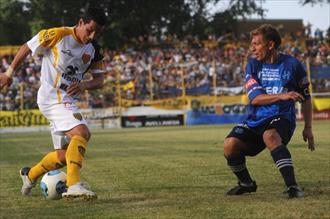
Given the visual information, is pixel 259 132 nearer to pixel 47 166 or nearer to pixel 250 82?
pixel 250 82

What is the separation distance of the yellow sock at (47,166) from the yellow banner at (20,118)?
23.8m

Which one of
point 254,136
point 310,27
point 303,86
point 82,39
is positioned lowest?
point 254,136

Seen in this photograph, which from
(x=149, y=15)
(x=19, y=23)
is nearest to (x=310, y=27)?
(x=149, y=15)

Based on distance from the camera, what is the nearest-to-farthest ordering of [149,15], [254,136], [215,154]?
[254,136]
[215,154]
[149,15]

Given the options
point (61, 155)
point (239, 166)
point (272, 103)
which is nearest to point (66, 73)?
point (61, 155)

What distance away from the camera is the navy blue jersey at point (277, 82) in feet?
19.9

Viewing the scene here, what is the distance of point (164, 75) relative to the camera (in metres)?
32.3

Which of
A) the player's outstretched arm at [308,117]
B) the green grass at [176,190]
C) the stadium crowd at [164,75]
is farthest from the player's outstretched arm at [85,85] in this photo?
the stadium crowd at [164,75]

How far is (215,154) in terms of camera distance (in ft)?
38.8

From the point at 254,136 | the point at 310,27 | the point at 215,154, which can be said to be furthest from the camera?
the point at 310,27

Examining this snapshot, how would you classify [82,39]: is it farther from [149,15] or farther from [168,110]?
[149,15]

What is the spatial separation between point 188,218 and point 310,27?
38.3 meters

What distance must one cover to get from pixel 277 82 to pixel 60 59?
2064 mm

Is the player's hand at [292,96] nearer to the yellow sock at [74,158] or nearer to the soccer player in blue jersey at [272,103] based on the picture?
the soccer player in blue jersey at [272,103]
